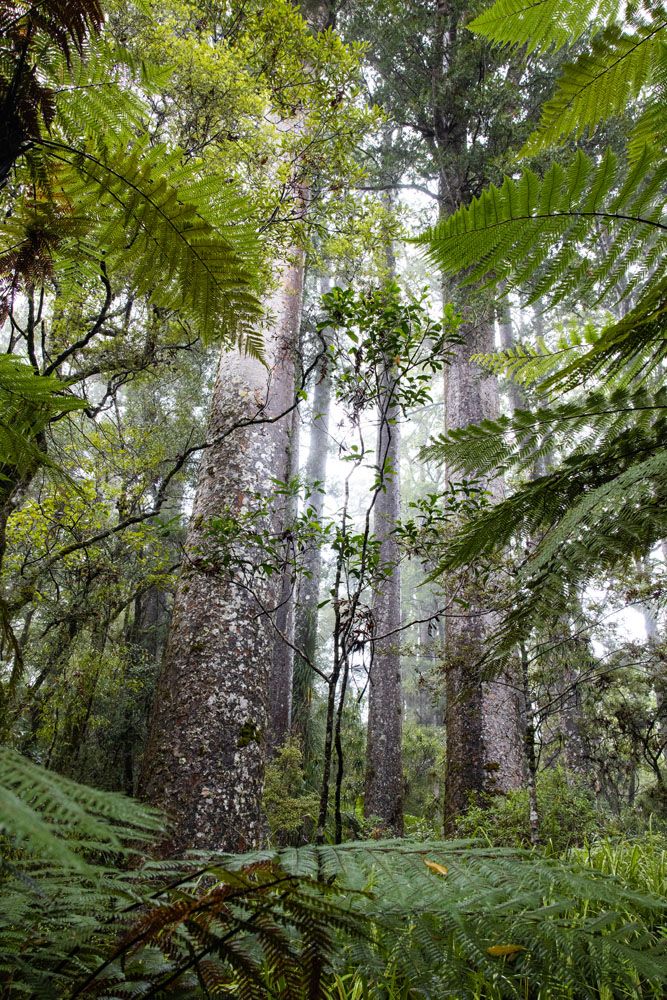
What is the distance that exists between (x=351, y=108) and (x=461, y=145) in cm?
386

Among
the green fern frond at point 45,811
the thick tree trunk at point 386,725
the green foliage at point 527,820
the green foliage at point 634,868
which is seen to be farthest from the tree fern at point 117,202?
the thick tree trunk at point 386,725

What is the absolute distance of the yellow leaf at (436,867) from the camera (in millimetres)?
1089

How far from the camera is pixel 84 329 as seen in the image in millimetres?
4797

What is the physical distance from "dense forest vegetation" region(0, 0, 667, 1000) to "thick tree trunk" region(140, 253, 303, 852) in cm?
2

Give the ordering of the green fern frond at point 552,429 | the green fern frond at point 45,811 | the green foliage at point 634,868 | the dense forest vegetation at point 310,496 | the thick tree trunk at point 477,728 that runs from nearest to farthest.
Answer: the green fern frond at point 45,811 < the dense forest vegetation at point 310,496 < the green fern frond at point 552,429 < the green foliage at point 634,868 < the thick tree trunk at point 477,728

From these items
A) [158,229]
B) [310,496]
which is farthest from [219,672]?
[158,229]

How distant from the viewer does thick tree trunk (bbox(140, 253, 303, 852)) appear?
3.05 meters

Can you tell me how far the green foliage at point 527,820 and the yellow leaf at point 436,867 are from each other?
383cm

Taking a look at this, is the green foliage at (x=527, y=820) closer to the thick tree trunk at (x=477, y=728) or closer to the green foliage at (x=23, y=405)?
the thick tree trunk at (x=477, y=728)

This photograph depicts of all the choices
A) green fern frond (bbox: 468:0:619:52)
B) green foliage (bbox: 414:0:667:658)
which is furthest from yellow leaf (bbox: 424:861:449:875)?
green fern frond (bbox: 468:0:619:52)

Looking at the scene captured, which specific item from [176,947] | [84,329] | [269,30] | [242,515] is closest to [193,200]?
[176,947]

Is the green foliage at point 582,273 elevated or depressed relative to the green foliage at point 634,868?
elevated

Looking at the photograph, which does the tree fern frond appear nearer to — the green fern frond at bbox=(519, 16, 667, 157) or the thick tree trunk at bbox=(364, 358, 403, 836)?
the green fern frond at bbox=(519, 16, 667, 157)

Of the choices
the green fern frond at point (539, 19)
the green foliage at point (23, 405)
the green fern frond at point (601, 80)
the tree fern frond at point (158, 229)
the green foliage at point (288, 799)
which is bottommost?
the green foliage at point (288, 799)
